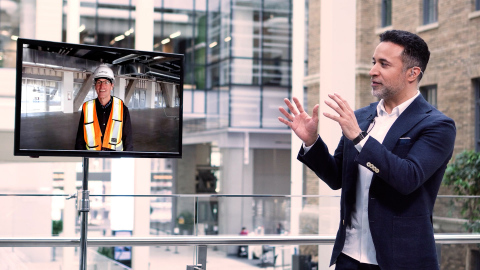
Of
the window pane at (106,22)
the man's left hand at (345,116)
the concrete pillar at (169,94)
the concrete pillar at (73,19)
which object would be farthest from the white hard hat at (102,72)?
the window pane at (106,22)

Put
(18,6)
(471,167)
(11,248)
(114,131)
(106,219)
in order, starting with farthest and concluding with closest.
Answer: (471,167)
(18,6)
(106,219)
(11,248)
(114,131)

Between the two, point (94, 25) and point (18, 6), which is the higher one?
point (94, 25)

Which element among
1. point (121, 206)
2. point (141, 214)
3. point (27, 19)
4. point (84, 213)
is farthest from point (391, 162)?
point (27, 19)

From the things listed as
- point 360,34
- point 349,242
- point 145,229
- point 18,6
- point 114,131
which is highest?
point 360,34

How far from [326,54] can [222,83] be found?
14184 mm

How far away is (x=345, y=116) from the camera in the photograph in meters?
1.81

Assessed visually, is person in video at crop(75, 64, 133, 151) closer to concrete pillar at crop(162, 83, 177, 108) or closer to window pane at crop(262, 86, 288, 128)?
concrete pillar at crop(162, 83, 177, 108)

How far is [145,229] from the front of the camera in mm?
5723

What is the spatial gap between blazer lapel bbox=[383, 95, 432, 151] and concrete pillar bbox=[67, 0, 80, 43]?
15.4 feet

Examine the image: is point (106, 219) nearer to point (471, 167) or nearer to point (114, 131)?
point (114, 131)

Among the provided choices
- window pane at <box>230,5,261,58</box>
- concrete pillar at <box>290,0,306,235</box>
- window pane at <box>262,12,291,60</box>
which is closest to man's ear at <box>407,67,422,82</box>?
concrete pillar at <box>290,0,306,235</box>

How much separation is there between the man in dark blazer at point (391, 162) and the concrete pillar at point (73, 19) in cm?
447

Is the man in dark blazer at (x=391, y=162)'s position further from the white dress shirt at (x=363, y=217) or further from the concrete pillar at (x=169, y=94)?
the concrete pillar at (x=169, y=94)

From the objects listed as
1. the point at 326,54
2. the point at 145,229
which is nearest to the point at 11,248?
the point at 145,229
